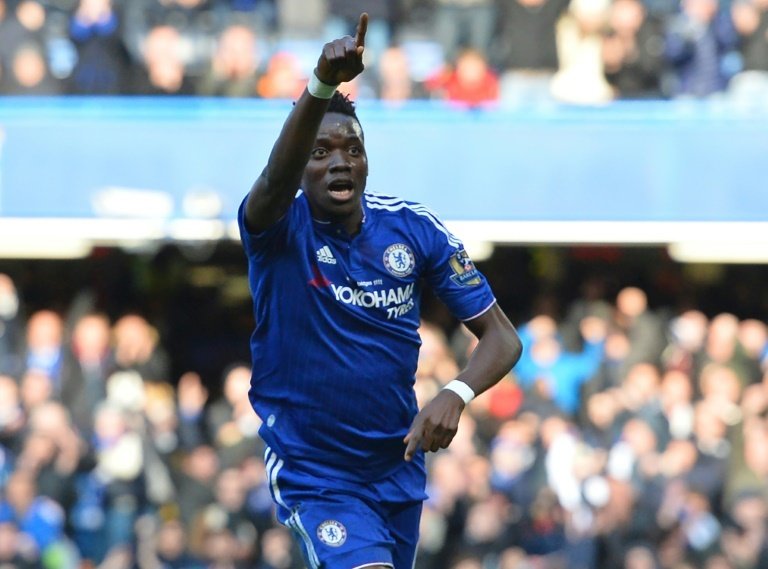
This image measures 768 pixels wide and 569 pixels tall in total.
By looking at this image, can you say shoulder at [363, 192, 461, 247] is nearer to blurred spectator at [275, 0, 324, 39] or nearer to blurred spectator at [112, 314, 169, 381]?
blurred spectator at [112, 314, 169, 381]

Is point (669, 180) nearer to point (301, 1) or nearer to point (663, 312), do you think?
point (663, 312)

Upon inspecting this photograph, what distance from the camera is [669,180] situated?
1553 cm

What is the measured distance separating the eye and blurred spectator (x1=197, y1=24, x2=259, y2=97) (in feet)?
31.5

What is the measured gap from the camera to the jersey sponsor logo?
6133mm

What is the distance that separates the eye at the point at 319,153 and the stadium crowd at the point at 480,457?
23.1 feet

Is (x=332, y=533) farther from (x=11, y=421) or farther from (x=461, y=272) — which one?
(x=11, y=421)

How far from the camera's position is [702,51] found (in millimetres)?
15594

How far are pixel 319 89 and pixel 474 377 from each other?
3.95 ft

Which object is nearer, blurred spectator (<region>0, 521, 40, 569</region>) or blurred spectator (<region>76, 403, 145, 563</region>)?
blurred spectator (<region>0, 521, 40, 569</region>)

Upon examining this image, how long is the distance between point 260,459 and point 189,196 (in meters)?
3.17

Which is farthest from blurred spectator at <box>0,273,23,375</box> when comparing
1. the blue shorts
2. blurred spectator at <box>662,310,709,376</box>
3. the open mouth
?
the open mouth

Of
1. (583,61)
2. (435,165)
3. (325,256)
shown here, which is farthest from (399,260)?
(583,61)

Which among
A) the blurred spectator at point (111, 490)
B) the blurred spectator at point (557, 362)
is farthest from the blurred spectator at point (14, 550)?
the blurred spectator at point (557, 362)

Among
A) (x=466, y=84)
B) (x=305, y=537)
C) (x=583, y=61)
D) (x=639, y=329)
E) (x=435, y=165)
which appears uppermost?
(x=305, y=537)
